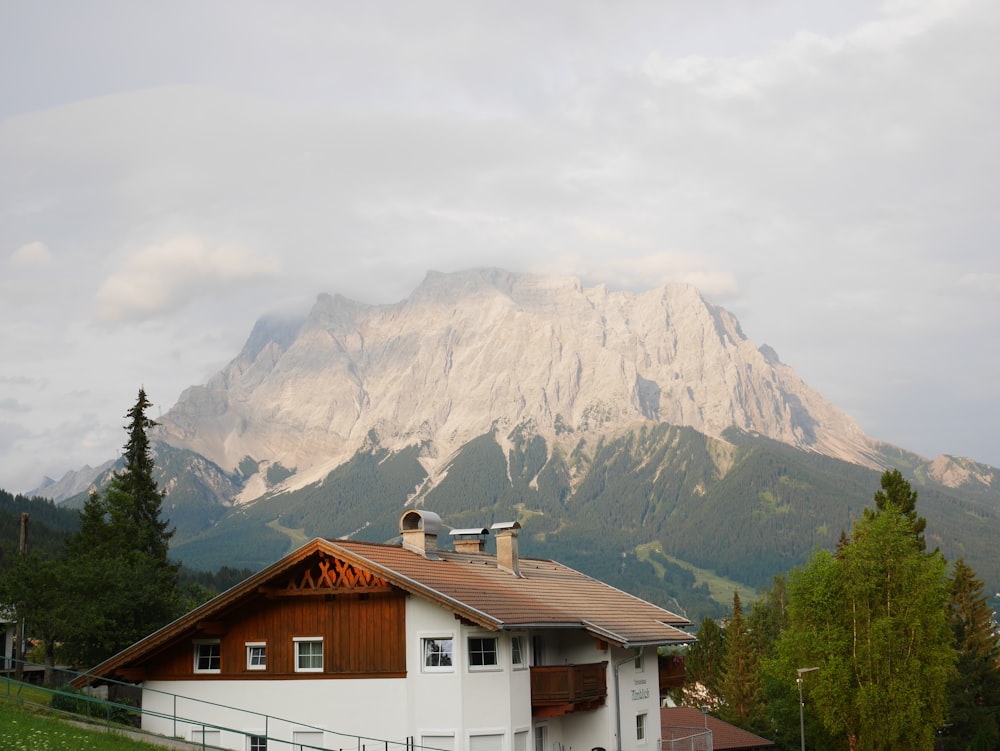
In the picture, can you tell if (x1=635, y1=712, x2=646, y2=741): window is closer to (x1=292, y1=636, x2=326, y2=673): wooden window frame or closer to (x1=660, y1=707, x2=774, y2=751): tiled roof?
(x1=292, y1=636, x2=326, y2=673): wooden window frame

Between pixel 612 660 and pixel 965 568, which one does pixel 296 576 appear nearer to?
pixel 612 660

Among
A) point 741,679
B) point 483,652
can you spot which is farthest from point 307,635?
point 741,679

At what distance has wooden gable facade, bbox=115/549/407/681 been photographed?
3872 cm

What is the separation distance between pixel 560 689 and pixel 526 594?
170 inches

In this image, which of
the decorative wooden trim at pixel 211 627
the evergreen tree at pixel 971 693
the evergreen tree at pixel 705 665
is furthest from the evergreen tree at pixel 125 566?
the evergreen tree at pixel 705 665

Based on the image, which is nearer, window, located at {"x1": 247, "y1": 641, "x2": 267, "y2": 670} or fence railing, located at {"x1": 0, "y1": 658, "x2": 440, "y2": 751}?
fence railing, located at {"x1": 0, "y1": 658, "x2": 440, "y2": 751}

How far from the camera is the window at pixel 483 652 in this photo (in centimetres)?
3822

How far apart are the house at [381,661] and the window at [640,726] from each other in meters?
2.71

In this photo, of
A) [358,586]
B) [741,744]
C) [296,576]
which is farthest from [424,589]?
[741,744]

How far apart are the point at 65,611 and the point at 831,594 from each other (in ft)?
129

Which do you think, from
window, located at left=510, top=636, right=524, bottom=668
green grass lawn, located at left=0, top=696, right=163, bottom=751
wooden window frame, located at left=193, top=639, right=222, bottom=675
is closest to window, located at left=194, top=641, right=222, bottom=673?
wooden window frame, located at left=193, top=639, right=222, bottom=675

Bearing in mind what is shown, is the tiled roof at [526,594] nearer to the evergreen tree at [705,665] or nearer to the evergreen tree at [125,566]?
the evergreen tree at [125,566]

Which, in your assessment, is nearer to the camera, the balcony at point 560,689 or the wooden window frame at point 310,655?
the wooden window frame at point 310,655

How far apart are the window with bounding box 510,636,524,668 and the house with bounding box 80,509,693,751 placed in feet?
0.15
